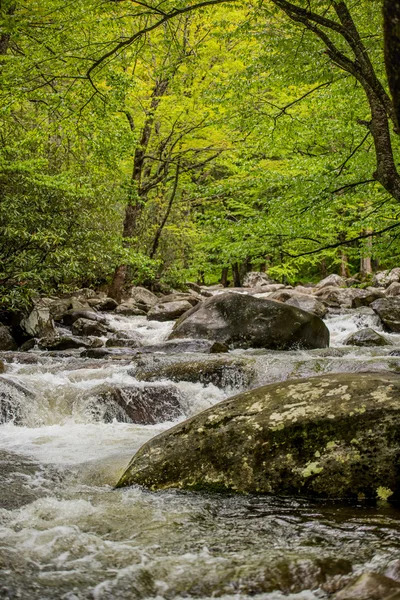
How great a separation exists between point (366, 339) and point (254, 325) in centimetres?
276

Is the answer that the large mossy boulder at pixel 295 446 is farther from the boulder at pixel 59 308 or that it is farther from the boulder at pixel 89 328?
the boulder at pixel 59 308

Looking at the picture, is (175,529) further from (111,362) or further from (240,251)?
(111,362)

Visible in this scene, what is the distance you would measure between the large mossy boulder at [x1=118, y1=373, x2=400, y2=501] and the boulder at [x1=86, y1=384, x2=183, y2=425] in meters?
2.46

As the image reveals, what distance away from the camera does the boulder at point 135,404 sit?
6773mm

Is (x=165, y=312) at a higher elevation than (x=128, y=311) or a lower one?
lower

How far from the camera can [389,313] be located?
1452 centimetres

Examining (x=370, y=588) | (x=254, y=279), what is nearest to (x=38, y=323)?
(x=370, y=588)

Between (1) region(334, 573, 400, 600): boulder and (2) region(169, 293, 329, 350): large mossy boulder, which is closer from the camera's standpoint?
(1) region(334, 573, 400, 600): boulder

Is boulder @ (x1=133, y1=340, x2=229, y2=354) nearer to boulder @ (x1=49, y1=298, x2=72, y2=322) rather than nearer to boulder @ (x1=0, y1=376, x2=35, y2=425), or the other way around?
boulder @ (x1=0, y1=376, x2=35, y2=425)

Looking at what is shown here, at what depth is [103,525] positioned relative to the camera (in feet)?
10.3

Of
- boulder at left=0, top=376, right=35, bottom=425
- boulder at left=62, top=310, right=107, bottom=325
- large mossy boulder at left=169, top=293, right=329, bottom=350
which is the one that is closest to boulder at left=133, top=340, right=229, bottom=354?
large mossy boulder at left=169, top=293, right=329, bottom=350

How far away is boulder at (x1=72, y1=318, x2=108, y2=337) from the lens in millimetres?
14039

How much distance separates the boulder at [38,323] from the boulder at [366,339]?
7.69 metres

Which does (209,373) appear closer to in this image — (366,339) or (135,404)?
(135,404)
